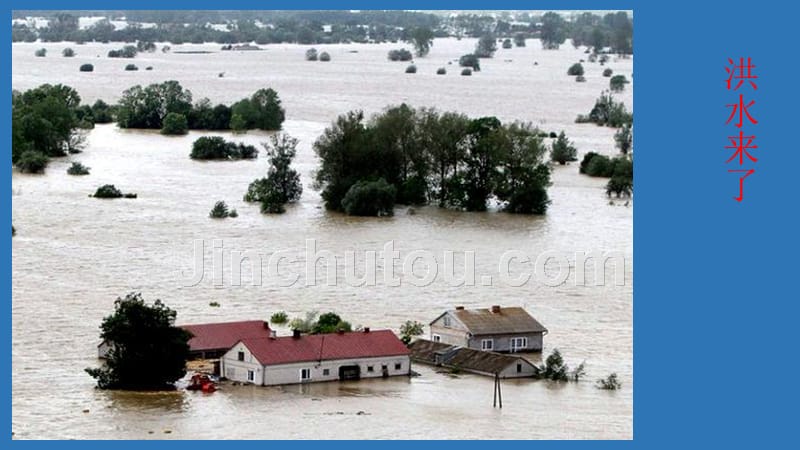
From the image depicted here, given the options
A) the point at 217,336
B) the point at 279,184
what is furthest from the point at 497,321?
the point at 279,184

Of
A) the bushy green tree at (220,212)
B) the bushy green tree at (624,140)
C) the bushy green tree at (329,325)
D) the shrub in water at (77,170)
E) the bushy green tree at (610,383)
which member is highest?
the bushy green tree at (624,140)

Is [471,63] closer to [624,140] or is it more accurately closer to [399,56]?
[399,56]

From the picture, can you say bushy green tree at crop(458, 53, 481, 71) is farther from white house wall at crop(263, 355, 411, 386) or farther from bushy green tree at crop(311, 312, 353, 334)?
white house wall at crop(263, 355, 411, 386)

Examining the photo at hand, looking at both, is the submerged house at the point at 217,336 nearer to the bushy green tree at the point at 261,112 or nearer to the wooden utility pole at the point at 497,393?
the wooden utility pole at the point at 497,393

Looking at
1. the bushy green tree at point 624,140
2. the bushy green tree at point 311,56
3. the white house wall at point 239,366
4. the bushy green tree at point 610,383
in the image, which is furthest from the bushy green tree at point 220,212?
the bushy green tree at point 311,56

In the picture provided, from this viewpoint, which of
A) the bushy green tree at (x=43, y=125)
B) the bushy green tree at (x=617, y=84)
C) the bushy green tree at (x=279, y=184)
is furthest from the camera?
the bushy green tree at (x=617, y=84)

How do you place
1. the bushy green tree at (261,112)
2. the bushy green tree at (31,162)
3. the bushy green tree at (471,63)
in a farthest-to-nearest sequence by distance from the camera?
1. the bushy green tree at (471,63)
2. the bushy green tree at (261,112)
3. the bushy green tree at (31,162)
